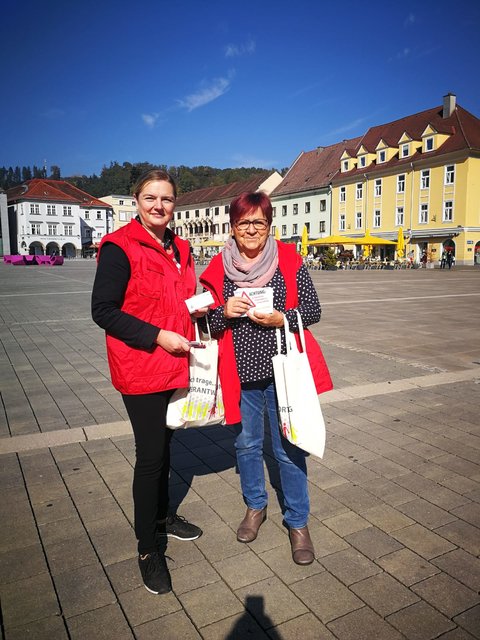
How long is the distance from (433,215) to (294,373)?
46.4 m

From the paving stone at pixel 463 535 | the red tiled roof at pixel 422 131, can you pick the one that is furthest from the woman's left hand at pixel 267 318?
the red tiled roof at pixel 422 131

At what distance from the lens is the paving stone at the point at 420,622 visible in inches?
84.7

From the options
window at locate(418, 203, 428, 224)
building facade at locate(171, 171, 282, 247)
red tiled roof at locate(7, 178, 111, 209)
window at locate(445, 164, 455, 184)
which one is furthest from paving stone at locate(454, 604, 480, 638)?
red tiled roof at locate(7, 178, 111, 209)

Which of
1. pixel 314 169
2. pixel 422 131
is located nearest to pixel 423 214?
pixel 422 131

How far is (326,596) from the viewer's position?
7.84 ft

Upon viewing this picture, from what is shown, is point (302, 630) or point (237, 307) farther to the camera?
point (237, 307)

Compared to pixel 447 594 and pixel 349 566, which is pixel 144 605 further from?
pixel 447 594

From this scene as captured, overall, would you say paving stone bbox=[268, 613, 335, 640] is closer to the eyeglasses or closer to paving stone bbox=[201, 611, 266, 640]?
paving stone bbox=[201, 611, 266, 640]

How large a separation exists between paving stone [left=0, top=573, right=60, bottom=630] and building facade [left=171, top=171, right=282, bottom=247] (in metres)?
70.1

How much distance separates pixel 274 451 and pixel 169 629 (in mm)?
1032

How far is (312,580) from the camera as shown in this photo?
2.51 m

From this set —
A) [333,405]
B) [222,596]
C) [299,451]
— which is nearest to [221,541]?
[222,596]

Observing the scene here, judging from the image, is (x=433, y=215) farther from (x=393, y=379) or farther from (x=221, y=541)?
(x=221, y=541)

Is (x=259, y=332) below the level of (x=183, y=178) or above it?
below
